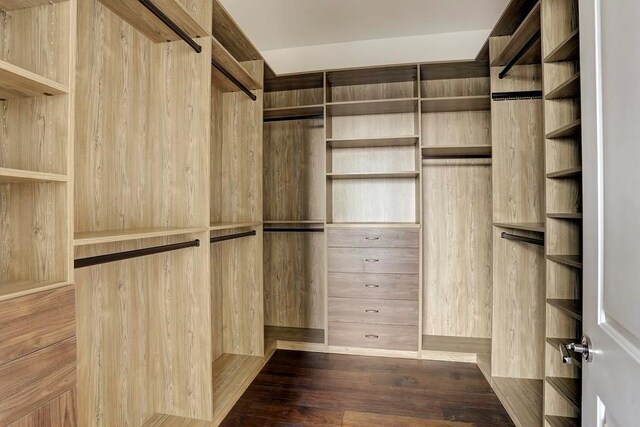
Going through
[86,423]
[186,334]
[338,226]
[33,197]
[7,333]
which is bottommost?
[86,423]

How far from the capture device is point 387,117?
3080mm

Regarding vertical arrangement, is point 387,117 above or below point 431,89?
below

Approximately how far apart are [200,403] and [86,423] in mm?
528

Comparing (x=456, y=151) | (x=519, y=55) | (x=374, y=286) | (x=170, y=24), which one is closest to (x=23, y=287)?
(x=170, y=24)

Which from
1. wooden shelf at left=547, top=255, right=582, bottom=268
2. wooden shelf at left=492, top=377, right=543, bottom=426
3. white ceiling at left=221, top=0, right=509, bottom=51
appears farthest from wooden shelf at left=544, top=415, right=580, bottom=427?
white ceiling at left=221, top=0, right=509, bottom=51

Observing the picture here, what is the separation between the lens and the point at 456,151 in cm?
279

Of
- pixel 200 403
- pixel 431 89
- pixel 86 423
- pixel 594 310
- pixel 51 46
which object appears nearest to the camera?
pixel 594 310

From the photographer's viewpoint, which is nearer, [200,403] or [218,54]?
[200,403]

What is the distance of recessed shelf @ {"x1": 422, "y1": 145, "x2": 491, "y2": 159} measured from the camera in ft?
8.55

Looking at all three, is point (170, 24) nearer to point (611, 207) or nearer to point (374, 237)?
point (611, 207)

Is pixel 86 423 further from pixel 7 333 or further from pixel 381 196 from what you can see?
pixel 381 196

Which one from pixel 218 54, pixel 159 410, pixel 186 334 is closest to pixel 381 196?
pixel 218 54

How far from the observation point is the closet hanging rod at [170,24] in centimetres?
148

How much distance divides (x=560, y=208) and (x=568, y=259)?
0.89 feet
